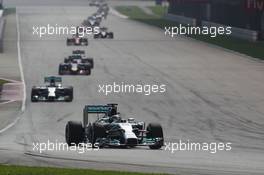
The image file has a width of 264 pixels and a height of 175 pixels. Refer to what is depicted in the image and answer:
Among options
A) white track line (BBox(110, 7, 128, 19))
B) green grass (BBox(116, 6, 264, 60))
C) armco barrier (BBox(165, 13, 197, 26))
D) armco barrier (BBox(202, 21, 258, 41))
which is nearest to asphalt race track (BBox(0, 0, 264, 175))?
green grass (BBox(116, 6, 264, 60))

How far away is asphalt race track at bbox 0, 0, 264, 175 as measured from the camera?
28.6 metres

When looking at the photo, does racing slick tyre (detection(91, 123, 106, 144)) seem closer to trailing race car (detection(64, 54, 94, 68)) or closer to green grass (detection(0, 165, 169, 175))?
green grass (detection(0, 165, 169, 175))

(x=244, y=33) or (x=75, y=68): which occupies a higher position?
(x=75, y=68)

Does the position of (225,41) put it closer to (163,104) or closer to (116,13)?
(163,104)

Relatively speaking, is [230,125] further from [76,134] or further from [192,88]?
[192,88]

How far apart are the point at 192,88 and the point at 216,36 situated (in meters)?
48.1

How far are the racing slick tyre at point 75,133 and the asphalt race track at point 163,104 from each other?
1.18 m

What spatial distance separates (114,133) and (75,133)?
1.48 meters

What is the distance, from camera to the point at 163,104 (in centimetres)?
4841

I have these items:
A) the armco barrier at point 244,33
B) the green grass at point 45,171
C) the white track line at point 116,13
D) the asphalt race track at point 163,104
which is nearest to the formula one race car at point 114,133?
the asphalt race track at point 163,104


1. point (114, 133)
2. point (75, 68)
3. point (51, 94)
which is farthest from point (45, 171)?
point (75, 68)

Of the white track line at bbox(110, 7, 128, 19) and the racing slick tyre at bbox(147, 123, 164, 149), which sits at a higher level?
the racing slick tyre at bbox(147, 123, 164, 149)

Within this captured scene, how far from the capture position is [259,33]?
92000 millimetres

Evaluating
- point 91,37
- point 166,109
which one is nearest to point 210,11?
point 91,37
